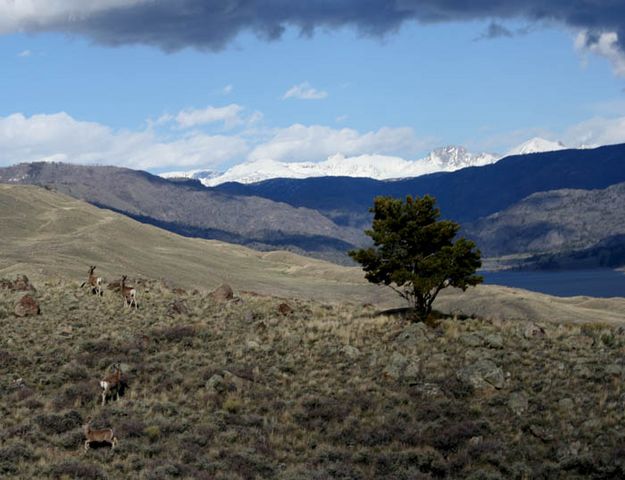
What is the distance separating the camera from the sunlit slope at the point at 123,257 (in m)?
101

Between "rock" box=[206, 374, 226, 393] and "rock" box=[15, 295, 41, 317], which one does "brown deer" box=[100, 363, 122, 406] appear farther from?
"rock" box=[15, 295, 41, 317]

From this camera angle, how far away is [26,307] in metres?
35.8

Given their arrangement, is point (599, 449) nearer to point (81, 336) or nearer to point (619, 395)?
point (619, 395)

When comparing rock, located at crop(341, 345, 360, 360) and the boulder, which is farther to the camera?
rock, located at crop(341, 345, 360, 360)

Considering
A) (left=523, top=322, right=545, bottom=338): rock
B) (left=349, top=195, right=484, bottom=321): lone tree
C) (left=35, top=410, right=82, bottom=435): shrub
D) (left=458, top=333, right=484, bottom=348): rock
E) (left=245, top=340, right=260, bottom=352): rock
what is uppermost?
(left=349, top=195, right=484, bottom=321): lone tree

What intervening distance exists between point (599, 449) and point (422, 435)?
17.4ft

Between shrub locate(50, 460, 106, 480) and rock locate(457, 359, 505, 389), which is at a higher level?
rock locate(457, 359, 505, 389)

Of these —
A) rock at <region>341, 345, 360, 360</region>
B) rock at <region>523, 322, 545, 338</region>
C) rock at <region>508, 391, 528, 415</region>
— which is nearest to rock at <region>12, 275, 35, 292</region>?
rock at <region>341, 345, 360, 360</region>

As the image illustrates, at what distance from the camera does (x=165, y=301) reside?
137 feet

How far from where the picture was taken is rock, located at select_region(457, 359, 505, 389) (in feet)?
87.5

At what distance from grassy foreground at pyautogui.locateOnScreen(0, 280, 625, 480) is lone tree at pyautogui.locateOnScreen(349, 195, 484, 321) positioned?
2.26 m

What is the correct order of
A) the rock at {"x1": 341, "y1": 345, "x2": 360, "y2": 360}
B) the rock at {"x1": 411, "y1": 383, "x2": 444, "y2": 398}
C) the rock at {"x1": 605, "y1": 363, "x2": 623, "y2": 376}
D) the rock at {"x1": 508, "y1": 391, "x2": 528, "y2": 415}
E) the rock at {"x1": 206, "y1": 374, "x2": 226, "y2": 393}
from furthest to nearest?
the rock at {"x1": 341, "y1": 345, "x2": 360, "y2": 360}, the rock at {"x1": 605, "y1": 363, "x2": 623, "y2": 376}, the rock at {"x1": 206, "y1": 374, "x2": 226, "y2": 393}, the rock at {"x1": 411, "y1": 383, "x2": 444, "y2": 398}, the rock at {"x1": 508, "y1": 391, "x2": 528, "y2": 415}

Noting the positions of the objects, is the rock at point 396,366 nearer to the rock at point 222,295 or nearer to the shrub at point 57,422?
the shrub at point 57,422

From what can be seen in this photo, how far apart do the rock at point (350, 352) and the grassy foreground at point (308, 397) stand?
59mm
